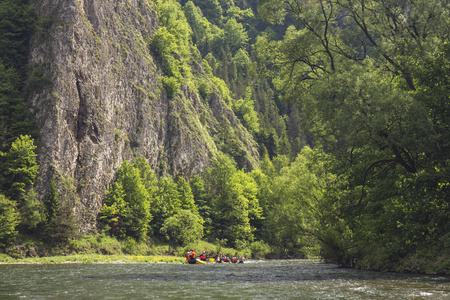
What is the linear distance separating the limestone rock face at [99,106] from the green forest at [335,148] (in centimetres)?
225

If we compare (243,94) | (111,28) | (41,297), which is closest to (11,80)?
(111,28)

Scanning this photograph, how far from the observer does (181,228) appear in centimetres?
7369

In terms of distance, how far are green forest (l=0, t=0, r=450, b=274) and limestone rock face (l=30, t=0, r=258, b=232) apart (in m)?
2.25

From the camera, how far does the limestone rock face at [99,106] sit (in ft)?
207

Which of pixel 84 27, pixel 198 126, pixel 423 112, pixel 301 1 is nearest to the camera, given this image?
pixel 423 112

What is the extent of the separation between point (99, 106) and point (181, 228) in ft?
86.2

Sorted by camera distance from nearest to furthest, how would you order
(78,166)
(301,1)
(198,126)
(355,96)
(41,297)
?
1. (41,297)
2. (355,96)
3. (301,1)
4. (78,166)
5. (198,126)

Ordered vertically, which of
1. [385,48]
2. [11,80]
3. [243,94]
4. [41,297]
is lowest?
[41,297]

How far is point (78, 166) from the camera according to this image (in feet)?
215

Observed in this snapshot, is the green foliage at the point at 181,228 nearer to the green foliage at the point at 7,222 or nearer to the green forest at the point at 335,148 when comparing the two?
the green forest at the point at 335,148

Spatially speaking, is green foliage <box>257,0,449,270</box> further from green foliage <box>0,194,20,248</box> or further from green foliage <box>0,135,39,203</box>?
green foliage <box>0,135,39,203</box>

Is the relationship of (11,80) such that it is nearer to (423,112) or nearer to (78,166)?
(78,166)

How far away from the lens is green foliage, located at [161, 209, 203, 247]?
73438mm

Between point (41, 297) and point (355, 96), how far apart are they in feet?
57.6
